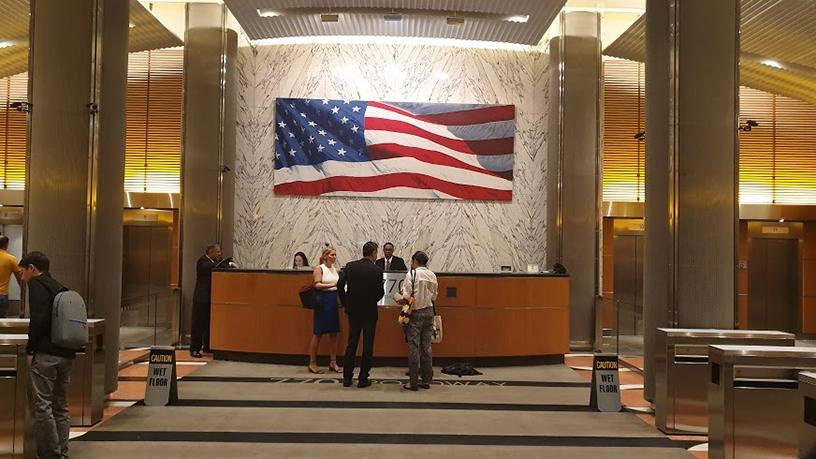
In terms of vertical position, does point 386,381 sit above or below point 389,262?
below

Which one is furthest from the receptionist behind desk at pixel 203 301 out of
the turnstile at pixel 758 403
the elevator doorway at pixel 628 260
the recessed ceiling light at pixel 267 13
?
the turnstile at pixel 758 403

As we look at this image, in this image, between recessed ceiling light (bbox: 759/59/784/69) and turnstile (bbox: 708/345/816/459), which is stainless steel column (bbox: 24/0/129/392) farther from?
recessed ceiling light (bbox: 759/59/784/69)

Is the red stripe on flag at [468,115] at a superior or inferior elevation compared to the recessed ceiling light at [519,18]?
inferior

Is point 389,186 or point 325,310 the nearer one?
point 325,310

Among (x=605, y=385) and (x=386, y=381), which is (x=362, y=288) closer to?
(x=386, y=381)

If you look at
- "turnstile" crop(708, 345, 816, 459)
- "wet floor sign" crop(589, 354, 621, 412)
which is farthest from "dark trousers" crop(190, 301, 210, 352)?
"turnstile" crop(708, 345, 816, 459)

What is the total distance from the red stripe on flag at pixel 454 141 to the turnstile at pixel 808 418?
11140mm

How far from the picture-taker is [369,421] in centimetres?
693

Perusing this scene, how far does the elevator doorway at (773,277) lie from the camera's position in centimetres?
1557

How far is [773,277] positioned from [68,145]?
13928mm

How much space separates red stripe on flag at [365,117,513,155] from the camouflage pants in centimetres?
658

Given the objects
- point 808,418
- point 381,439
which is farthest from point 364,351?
point 808,418

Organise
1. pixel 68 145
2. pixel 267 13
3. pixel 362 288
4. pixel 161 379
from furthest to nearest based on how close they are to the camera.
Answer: pixel 267 13, pixel 362 288, pixel 161 379, pixel 68 145

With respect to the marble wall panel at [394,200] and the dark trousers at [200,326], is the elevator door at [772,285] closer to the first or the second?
the marble wall panel at [394,200]
